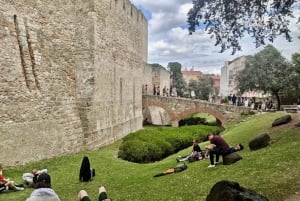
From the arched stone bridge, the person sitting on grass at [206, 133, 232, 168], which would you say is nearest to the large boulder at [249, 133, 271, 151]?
the person sitting on grass at [206, 133, 232, 168]

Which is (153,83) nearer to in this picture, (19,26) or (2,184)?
(19,26)

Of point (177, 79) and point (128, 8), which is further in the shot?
point (177, 79)

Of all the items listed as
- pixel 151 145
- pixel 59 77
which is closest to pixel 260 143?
pixel 151 145

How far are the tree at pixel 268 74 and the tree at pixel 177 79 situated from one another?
29.5m

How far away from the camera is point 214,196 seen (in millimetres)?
6055

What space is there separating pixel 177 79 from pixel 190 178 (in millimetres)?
68905

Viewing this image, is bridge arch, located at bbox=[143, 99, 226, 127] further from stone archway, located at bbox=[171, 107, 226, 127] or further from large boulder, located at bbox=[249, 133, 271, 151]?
large boulder, located at bbox=[249, 133, 271, 151]

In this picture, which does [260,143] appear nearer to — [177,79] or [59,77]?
[59,77]

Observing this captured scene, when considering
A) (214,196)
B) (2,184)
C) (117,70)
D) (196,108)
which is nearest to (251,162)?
(214,196)

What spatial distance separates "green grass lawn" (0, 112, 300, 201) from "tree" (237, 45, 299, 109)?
21210 mm

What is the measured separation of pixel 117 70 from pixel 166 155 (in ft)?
25.4

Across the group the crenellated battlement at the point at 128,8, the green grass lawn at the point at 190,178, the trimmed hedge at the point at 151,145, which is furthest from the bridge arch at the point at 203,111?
the green grass lawn at the point at 190,178

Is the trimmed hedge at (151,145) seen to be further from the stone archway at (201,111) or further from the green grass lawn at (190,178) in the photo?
the stone archway at (201,111)

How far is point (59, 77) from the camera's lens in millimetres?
18219
